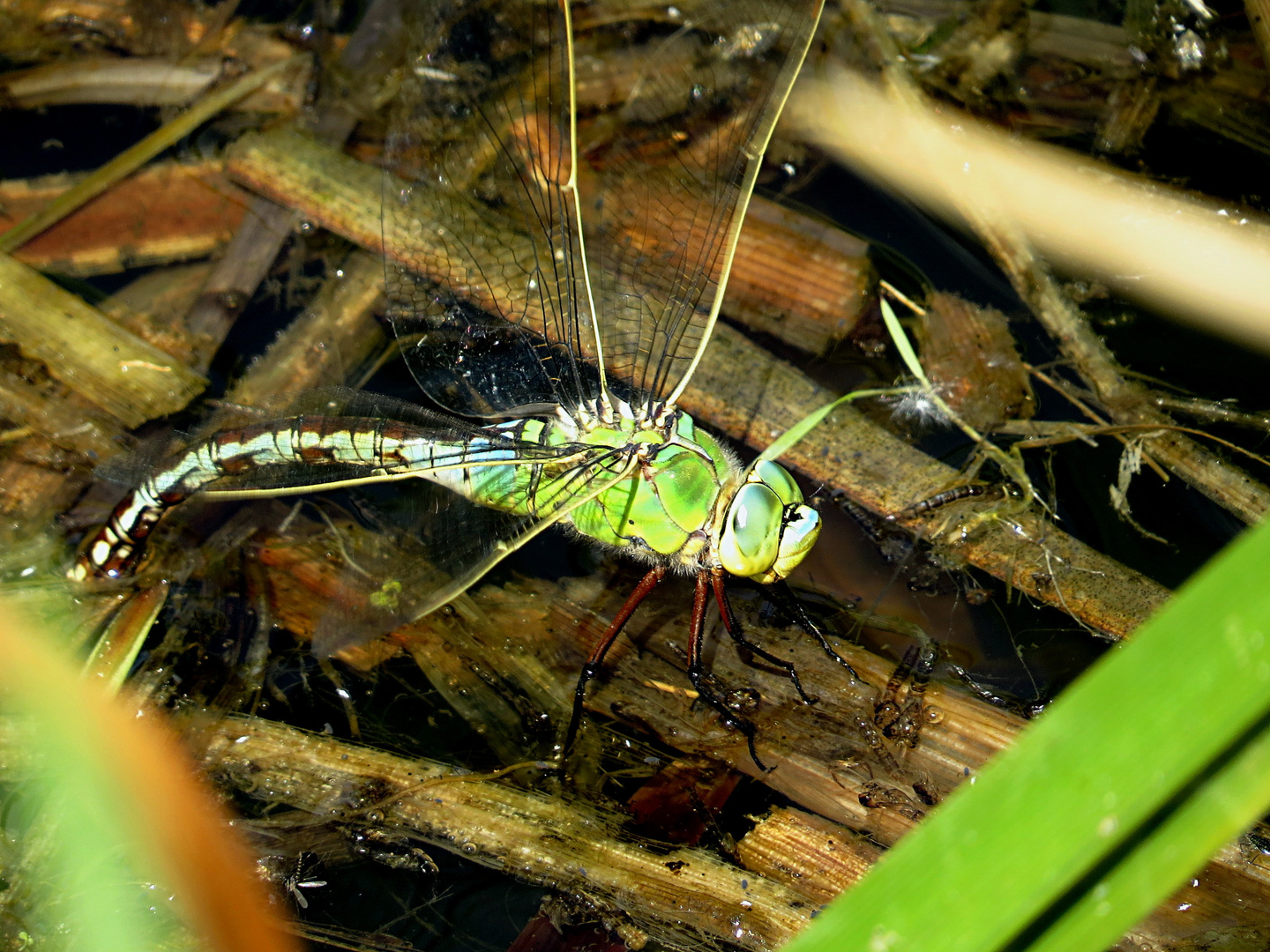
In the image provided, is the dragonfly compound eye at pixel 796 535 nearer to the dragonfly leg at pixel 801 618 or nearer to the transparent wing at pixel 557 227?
the dragonfly leg at pixel 801 618

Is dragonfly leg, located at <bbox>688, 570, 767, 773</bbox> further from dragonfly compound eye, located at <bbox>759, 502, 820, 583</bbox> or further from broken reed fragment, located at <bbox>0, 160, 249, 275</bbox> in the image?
broken reed fragment, located at <bbox>0, 160, 249, 275</bbox>

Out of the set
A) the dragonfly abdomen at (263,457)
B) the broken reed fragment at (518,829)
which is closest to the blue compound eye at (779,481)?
the dragonfly abdomen at (263,457)

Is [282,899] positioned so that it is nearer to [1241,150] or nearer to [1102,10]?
[1241,150]

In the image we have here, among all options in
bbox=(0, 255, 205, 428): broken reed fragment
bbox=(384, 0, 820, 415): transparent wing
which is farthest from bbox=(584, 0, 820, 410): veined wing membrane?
bbox=(0, 255, 205, 428): broken reed fragment

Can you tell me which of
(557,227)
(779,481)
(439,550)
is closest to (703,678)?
(779,481)

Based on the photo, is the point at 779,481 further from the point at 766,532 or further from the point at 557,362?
the point at 557,362

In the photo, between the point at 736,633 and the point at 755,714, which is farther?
the point at 736,633
